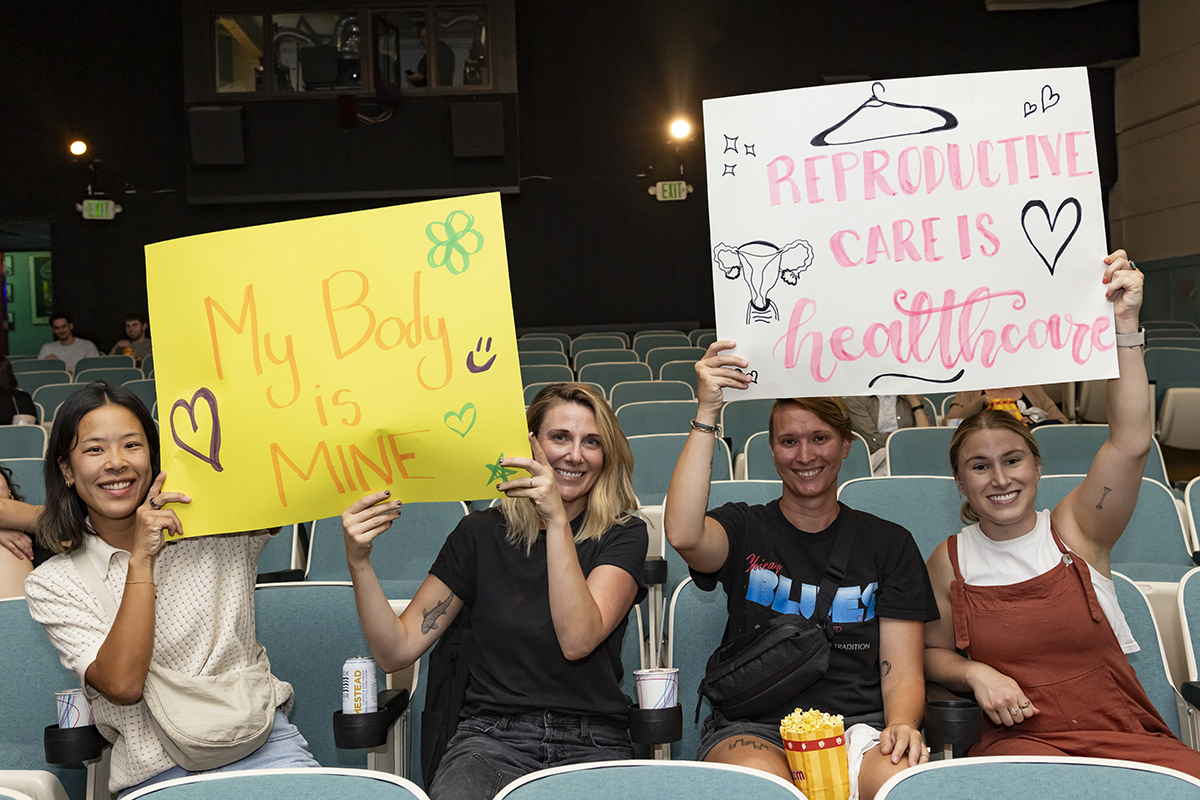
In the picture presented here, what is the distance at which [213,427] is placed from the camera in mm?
1656

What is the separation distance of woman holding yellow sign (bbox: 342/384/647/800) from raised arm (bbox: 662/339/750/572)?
0.14 metres

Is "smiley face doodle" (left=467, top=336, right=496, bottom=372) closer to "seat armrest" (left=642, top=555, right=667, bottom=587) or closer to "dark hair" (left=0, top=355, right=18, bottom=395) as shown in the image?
"seat armrest" (left=642, top=555, right=667, bottom=587)

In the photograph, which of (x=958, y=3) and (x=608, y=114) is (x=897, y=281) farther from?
(x=958, y=3)

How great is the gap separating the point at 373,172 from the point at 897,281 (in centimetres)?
Answer: 892

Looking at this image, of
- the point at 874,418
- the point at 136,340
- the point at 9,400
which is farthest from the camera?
the point at 136,340

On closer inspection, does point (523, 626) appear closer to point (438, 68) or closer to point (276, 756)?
point (276, 756)

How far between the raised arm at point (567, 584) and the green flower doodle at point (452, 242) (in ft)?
1.19

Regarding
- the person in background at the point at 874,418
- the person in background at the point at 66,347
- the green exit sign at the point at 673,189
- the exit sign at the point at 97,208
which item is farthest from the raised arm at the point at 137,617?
the exit sign at the point at 97,208

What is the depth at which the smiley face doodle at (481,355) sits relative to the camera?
5.26 ft

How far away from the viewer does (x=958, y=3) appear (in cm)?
1036

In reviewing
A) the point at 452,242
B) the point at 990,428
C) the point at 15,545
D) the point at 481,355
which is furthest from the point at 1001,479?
the point at 15,545

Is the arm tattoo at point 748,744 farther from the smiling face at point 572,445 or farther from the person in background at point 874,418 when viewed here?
the person in background at point 874,418

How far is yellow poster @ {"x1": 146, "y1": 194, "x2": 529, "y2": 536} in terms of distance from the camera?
1.61 m

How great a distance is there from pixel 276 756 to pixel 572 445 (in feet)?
2.83
